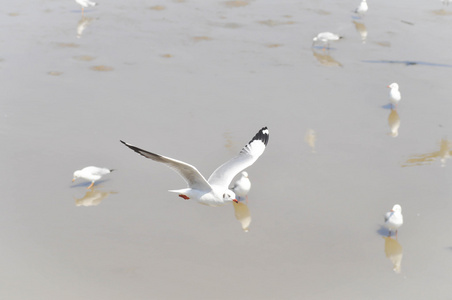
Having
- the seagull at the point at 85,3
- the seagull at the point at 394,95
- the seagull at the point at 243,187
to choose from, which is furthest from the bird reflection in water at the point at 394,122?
the seagull at the point at 85,3

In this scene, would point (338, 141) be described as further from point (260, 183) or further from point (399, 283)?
point (399, 283)

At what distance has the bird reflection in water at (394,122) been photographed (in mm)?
13750

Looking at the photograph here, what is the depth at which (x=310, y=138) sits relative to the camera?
43.6 feet

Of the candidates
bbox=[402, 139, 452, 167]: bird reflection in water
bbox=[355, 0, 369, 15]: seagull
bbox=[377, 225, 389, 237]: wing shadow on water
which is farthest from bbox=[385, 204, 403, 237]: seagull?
bbox=[355, 0, 369, 15]: seagull

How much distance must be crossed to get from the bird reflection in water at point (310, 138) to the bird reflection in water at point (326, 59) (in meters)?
4.92

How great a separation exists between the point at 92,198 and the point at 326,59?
9.83 metres

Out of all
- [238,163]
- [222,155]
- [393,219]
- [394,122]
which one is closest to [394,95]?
[394,122]

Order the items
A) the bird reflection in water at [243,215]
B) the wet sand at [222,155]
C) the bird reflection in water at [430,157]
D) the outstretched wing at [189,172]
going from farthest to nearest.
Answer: the bird reflection in water at [430,157] < the bird reflection in water at [243,215] < the wet sand at [222,155] < the outstretched wing at [189,172]

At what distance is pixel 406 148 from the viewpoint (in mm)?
13016

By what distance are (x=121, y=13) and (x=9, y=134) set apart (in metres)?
10.3

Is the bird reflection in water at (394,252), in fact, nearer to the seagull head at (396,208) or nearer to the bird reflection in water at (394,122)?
the seagull head at (396,208)

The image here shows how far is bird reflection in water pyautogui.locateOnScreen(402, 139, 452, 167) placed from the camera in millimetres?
12383

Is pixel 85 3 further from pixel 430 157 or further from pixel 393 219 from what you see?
pixel 393 219

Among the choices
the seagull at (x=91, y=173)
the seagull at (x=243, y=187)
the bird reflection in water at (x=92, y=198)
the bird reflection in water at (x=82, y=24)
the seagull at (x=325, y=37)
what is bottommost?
the bird reflection in water at (x=92, y=198)
